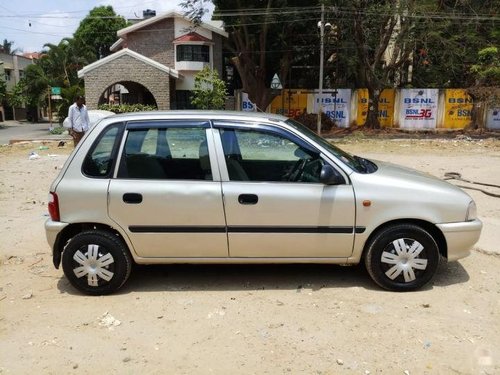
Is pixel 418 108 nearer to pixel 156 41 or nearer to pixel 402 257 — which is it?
pixel 156 41

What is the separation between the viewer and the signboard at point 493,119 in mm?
25281

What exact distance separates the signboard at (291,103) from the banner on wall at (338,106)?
0.99 metres

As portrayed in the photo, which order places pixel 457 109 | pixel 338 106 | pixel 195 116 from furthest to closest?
pixel 338 106, pixel 457 109, pixel 195 116

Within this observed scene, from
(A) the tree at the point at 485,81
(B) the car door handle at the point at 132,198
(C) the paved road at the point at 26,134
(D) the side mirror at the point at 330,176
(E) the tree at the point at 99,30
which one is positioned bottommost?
(C) the paved road at the point at 26,134

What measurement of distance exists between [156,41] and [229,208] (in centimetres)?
3362

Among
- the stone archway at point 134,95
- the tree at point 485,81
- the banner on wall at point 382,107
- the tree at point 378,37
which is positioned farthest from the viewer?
the stone archway at point 134,95

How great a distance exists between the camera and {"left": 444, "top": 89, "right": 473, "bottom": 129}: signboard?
2623 cm

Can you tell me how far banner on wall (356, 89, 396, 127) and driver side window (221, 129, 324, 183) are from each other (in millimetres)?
23736

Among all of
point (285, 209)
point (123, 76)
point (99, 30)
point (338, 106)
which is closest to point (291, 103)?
point (338, 106)

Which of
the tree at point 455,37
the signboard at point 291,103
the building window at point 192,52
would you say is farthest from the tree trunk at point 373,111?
the building window at point 192,52

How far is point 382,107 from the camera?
27469 millimetres

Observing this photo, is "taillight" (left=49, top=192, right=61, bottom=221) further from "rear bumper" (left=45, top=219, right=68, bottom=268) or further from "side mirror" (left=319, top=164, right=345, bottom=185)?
"side mirror" (left=319, top=164, right=345, bottom=185)

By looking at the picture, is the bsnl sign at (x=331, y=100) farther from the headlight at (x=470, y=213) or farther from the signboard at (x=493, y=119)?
the headlight at (x=470, y=213)

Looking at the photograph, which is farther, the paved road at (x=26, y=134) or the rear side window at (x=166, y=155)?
the paved road at (x=26, y=134)
